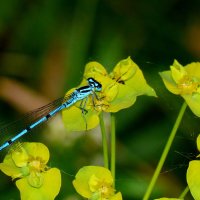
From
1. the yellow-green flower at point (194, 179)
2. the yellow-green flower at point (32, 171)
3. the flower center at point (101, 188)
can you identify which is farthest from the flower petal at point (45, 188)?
the yellow-green flower at point (194, 179)

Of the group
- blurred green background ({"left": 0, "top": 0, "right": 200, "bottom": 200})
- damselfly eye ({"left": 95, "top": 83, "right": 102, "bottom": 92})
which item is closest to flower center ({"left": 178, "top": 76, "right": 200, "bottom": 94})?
damselfly eye ({"left": 95, "top": 83, "right": 102, "bottom": 92})

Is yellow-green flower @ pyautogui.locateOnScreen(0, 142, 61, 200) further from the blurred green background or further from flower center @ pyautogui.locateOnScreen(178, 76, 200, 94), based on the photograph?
the blurred green background

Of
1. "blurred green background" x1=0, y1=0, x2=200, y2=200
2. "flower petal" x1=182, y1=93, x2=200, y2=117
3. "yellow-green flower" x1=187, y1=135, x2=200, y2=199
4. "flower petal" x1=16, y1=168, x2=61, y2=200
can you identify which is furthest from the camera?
"blurred green background" x1=0, y1=0, x2=200, y2=200

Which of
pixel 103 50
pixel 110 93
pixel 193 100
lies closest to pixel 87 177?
pixel 110 93

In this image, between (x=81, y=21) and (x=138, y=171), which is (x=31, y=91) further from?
(x=138, y=171)

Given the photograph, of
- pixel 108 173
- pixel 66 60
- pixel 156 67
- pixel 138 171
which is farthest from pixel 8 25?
pixel 108 173

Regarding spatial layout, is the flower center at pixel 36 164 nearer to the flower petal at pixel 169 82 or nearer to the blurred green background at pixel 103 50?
the flower petal at pixel 169 82

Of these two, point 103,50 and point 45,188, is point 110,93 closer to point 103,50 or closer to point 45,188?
point 45,188
